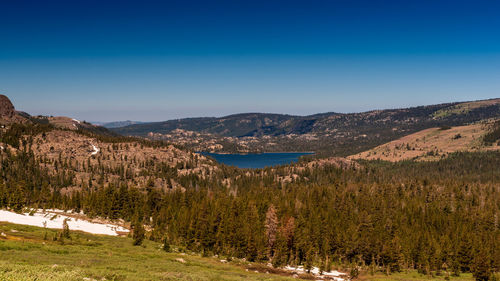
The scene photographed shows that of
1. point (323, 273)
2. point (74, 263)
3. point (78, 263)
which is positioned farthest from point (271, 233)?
point (74, 263)

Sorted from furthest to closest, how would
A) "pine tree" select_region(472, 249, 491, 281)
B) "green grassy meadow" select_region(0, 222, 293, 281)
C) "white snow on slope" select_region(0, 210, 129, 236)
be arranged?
"pine tree" select_region(472, 249, 491, 281), "white snow on slope" select_region(0, 210, 129, 236), "green grassy meadow" select_region(0, 222, 293, 281)

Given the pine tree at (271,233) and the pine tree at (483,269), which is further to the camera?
the pine tree at (271,233)

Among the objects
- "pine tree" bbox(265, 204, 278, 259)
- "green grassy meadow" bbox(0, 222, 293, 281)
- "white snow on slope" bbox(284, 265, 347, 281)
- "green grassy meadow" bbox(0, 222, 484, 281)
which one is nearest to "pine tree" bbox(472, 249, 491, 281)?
"white snow on slope" bbox(284, 265, 347, 281)

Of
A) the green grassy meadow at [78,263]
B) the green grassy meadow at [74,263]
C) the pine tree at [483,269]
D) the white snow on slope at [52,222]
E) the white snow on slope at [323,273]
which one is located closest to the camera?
the green grassy meadow at [74,263]

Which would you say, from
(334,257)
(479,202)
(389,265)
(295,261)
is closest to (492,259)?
(389,265)

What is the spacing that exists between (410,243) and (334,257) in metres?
32.5

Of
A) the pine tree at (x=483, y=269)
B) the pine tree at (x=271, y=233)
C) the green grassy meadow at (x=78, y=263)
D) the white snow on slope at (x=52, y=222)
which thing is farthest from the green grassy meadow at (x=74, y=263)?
the pine tree at (x=483, y=269)

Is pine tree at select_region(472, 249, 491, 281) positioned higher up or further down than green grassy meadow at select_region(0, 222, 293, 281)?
further down

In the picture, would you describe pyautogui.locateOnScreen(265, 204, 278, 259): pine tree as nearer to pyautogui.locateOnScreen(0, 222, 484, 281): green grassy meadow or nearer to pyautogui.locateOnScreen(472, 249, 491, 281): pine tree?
pyautogui.locateOnScreen(0, 222, 484, 281): green grassy meadow

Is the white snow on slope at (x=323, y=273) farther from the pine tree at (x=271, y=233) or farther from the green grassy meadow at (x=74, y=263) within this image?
the green grassy meadow at (x=74, y=263)

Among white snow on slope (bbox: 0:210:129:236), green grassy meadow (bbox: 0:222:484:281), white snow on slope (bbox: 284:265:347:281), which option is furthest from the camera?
white snow on slope (bbox: 284:265:347:281)

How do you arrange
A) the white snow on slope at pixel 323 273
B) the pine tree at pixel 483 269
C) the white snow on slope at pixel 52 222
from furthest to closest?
the pine tree at pixel 483 269 → the white snow on slope at pixel 323 273 → the white snow on slope at pixel 52 222

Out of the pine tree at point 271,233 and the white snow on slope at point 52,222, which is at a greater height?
the white snow on slope at point 52,222

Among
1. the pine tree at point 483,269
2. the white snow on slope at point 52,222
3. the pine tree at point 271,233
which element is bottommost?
the pine tree at point 483,269
